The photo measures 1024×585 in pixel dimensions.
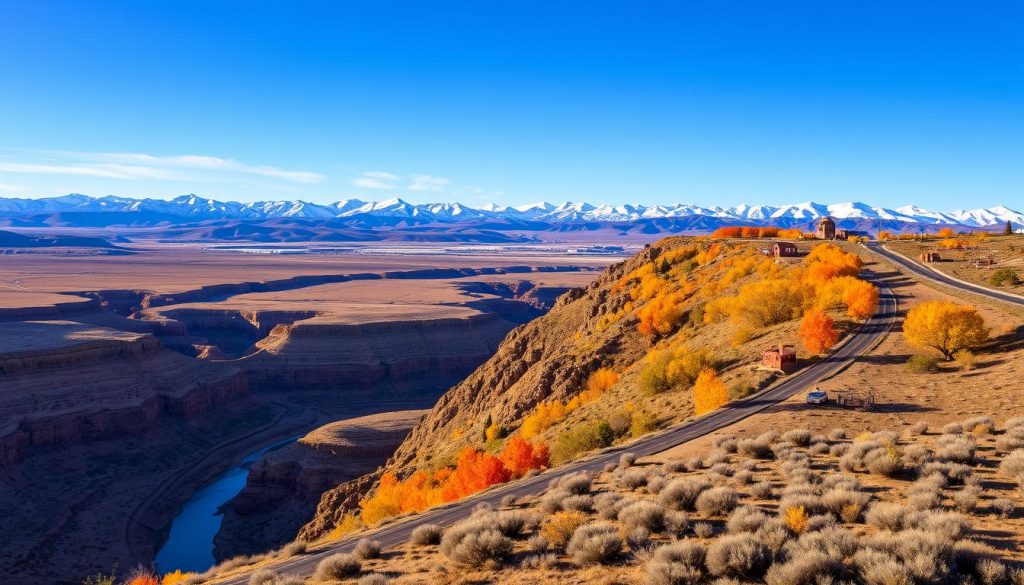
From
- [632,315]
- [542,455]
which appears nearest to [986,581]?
[542,455]

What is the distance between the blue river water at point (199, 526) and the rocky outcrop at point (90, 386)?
12.4 m

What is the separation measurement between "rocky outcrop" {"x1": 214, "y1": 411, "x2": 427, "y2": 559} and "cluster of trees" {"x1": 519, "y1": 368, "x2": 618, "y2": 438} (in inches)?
857

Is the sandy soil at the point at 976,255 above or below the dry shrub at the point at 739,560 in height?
above

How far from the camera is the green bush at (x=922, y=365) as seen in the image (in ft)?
114

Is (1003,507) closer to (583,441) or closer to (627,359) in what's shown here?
(583,441)

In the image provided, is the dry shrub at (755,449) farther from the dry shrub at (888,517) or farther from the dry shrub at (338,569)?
the dry shrub at (338,569)

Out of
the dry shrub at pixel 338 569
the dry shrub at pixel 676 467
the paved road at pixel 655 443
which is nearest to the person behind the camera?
the dry shrub at pixel 338 569

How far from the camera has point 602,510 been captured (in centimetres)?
1773

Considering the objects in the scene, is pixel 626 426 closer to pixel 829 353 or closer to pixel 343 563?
pixel 829 353

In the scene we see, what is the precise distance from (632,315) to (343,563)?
4441cm

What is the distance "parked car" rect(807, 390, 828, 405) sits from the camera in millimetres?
31438

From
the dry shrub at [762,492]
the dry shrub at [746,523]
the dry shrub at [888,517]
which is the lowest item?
the dry shrub at [762,492]

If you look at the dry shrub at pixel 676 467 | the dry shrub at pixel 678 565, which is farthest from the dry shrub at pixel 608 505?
the dry shrub at pixel 676 467

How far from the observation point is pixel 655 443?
30.0 meters
